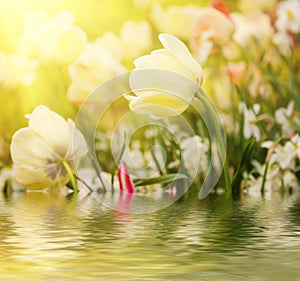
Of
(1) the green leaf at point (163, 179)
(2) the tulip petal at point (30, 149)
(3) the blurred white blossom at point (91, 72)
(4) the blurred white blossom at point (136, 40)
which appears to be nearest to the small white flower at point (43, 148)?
(2) the tulip petal at point (30, 149)

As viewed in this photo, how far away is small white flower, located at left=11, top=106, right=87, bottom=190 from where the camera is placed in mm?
1710

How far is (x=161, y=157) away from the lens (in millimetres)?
1882

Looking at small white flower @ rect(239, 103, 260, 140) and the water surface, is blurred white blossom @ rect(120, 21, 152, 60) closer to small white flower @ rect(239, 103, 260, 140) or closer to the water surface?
small white flower @ rect(239, 103, 260, 140)

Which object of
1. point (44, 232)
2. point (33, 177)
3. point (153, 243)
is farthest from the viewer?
point (33, 177)

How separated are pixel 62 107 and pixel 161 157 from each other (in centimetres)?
43

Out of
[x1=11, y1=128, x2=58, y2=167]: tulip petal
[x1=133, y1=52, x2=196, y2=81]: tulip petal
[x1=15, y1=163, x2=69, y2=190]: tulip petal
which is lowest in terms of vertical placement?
[x1=15, y1=163, x2=69, y2=190]: tulip petal

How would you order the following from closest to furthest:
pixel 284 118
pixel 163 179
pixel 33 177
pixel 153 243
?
pixel 153 243, pixel 163 179, pixel 33 177, pixel 284 118

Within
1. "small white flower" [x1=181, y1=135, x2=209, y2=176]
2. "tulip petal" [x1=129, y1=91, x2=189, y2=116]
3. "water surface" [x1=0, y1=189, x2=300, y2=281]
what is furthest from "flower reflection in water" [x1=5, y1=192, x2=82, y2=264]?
"small white flower" [x1=181, y1=135, x2=209, y2=176]

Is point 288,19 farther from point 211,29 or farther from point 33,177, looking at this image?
point 33,177

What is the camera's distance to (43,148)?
67.1 inches

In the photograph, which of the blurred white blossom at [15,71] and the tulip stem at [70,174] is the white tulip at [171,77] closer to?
the tulip stem at [70,174]

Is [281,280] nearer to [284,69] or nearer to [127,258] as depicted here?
[127,258]

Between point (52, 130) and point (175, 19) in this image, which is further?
point (175, 19)

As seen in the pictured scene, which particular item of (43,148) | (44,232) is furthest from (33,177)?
(44,232)
